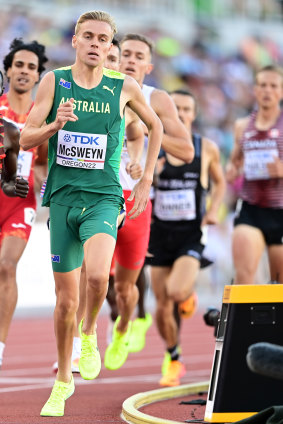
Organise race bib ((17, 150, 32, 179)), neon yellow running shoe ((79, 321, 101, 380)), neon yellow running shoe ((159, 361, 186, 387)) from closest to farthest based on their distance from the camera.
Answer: neon yellow running shoe ((79, 321, 101, 380)) → race bib ((17, 150, 32, 179)) → neon yellow running shoe ((159, 361, 186, 387))

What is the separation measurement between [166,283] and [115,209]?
3490 millimetres

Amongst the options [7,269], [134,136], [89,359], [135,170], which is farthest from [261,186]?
[89,359]

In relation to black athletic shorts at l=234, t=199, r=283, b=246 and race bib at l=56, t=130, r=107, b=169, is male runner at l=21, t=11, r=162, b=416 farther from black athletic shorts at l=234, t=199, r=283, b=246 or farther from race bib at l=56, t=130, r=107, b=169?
black athletic shorts at l=234, t=199, r=283, b=246

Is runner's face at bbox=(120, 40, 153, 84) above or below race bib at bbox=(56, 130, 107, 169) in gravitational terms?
above

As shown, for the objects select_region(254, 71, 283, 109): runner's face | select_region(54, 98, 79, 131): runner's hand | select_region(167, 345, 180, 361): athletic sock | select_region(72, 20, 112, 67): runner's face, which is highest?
select_region(254, 71, 283, 109): runner's face

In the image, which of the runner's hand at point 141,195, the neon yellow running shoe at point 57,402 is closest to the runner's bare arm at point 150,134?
the runner's hand at point 141,195

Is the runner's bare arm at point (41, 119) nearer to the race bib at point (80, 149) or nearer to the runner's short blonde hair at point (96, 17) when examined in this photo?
the race bib at point (80, 149)

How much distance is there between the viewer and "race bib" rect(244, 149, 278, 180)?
9.11 m

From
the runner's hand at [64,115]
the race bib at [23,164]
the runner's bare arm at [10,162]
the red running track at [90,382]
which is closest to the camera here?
the runner's hand at [64,115]

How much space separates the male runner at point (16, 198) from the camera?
717 centimetres

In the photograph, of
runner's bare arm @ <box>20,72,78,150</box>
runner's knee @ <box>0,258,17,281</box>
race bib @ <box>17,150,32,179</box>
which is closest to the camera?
runner's bare arm @ <box>20,72,78,150</box>

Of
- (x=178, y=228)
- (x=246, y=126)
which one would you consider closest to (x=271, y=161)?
(x=246, y=126)

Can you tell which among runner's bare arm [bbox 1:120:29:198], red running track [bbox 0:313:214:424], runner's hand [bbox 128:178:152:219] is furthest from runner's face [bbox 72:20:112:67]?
red running track [bbox 0:313:214:424]

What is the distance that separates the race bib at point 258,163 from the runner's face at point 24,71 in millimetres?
2296
